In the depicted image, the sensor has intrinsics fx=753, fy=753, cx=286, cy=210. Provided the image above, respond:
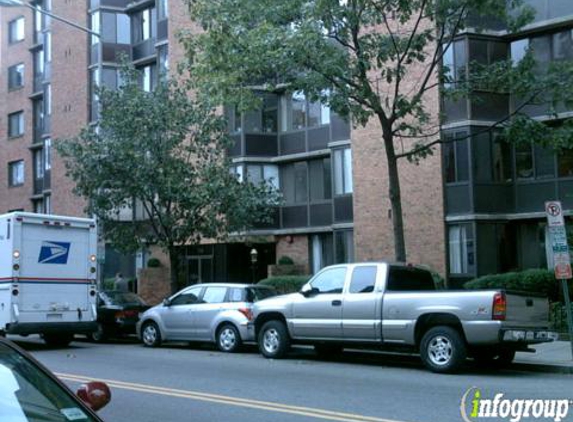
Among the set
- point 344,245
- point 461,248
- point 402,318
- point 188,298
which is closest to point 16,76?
point 344,245

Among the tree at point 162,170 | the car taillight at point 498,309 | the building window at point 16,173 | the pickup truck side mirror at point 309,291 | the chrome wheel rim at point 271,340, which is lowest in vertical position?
the chrome wheel rim at point 271,340

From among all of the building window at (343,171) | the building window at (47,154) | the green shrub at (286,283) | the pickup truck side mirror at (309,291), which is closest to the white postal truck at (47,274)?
the pickup truck side mirror at (309,291)

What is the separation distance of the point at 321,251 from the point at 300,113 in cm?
572

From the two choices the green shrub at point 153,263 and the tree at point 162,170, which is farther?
the green shrub at point 153,263

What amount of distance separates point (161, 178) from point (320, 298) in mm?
8001

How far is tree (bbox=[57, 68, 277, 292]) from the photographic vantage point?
20688mm

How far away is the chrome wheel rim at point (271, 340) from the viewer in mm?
14820

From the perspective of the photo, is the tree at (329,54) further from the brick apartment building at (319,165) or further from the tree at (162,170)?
the tree at (162,170)

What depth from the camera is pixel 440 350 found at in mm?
12516

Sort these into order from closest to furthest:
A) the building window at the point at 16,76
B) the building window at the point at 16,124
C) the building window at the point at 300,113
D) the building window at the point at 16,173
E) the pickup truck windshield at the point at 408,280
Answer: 1. the pickup truck windshield at the point at 408,280
2. the building window at the point at 300,113
3. the building window at the point at 16,173
4. the building window at the point at 16,124
5. the building window at the point at 16,76

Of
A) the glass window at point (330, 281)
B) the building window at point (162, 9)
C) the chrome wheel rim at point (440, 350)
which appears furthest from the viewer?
the building window at point (162, 9)

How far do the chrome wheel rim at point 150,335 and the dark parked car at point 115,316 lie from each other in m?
1.26

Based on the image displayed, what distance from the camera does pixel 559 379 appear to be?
11945mm

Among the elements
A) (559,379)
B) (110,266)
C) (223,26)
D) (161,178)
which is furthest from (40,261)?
(110,266)
